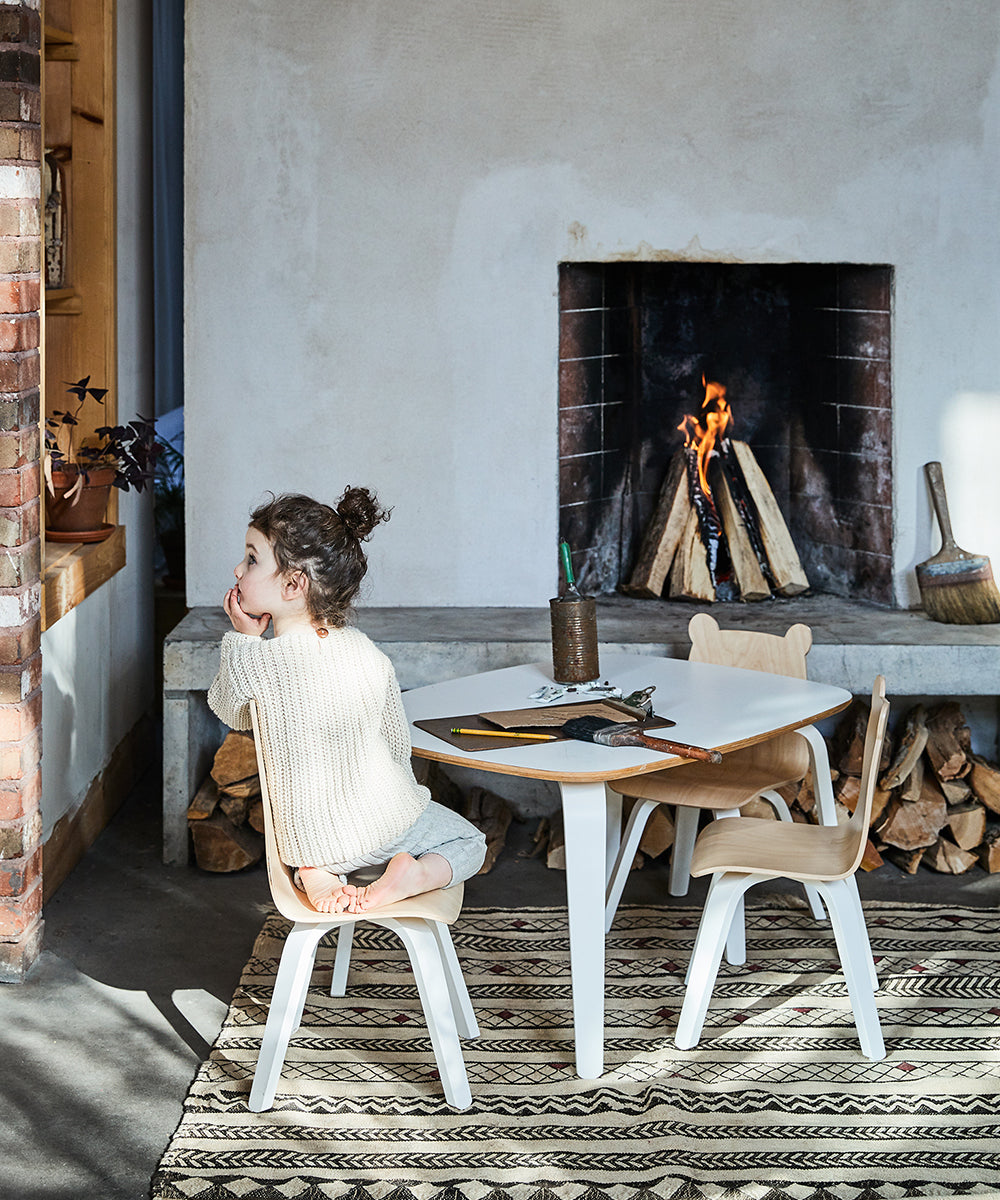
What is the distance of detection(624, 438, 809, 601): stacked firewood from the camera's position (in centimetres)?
454

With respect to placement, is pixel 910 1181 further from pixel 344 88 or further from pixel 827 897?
pixel 344 88

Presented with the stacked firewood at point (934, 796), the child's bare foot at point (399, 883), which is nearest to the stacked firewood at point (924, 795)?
the stacked firewood at point (934, 796)

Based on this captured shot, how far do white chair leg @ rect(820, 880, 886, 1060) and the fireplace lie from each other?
1.81 meters

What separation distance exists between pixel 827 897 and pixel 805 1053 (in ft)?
1.09

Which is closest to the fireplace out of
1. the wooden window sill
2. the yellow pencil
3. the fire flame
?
the fire flame

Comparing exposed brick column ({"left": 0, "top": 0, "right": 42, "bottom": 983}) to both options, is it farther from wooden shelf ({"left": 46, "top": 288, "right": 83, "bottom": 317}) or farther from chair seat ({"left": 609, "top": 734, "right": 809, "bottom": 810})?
chair seat ({"left": 609, "top": 734, "right": 809, "bottom": 810})

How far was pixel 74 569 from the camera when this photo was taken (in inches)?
150

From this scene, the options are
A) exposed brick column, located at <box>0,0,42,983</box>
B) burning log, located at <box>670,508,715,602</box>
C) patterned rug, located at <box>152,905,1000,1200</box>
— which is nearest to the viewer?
patterned rug, located at <box>152,905,1000,1200</box>

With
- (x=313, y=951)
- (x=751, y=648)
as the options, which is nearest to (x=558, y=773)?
(x=313, y=951)

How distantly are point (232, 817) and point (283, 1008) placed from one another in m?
1.43

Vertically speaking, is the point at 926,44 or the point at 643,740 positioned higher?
the point at 926,44

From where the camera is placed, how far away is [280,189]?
13.8 feet

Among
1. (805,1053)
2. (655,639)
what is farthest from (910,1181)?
(655,639)

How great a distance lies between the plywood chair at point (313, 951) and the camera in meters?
2.52
